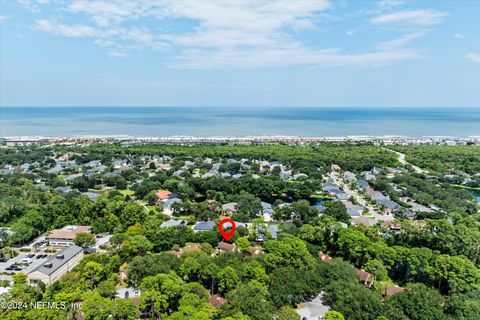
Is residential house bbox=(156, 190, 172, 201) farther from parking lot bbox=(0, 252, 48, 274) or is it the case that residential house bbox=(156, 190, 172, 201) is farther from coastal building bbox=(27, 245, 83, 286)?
parking lot bbox=(0, 252, 48, 274)

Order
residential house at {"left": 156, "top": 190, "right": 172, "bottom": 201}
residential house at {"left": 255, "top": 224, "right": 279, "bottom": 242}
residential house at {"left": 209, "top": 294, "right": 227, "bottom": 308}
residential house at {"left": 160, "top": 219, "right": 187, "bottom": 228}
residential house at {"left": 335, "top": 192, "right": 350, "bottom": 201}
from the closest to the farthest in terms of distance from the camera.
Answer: residential house at {"left": 209, "top": 294, "right": 227, "bottom": 308} → residential house at {"left": 255, "top": 224, "right": 279, "bottom": 242} → residential house at {"left": 160, "top": 219, "right": 187, "bottom": 228} → residential house at {"left": 156, "top": 190, "right": 172, "bottom": 201} → residential house at {"left": 335, "top": 192, "right": 350, "bottom": 201}

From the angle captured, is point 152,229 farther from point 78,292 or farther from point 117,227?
point 78,292

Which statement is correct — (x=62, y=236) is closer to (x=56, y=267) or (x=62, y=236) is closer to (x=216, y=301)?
(x=56, y=267)

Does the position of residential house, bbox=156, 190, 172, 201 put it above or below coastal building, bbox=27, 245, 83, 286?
above

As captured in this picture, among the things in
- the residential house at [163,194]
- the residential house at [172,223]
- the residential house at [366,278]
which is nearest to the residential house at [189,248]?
the residential house at [172,223]

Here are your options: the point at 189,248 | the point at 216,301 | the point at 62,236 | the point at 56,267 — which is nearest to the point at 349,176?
the point at 189,248

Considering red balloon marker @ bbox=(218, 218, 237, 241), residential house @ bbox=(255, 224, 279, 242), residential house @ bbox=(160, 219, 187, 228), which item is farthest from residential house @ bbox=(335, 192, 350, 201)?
residential house @ bbox=(160, 219, 187, 228)

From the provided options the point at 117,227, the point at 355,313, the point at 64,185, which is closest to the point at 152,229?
the point at 117,227

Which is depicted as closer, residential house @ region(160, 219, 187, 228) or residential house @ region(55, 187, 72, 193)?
residential house @ region(160, 219, 187, 228)

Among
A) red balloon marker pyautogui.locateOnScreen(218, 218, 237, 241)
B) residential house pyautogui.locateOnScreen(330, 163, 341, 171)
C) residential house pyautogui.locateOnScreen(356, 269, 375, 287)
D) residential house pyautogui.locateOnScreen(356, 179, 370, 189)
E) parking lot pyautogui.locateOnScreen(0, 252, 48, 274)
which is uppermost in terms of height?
residential house pyautogui.locateOnScreen(330, 163, 341, 171)
